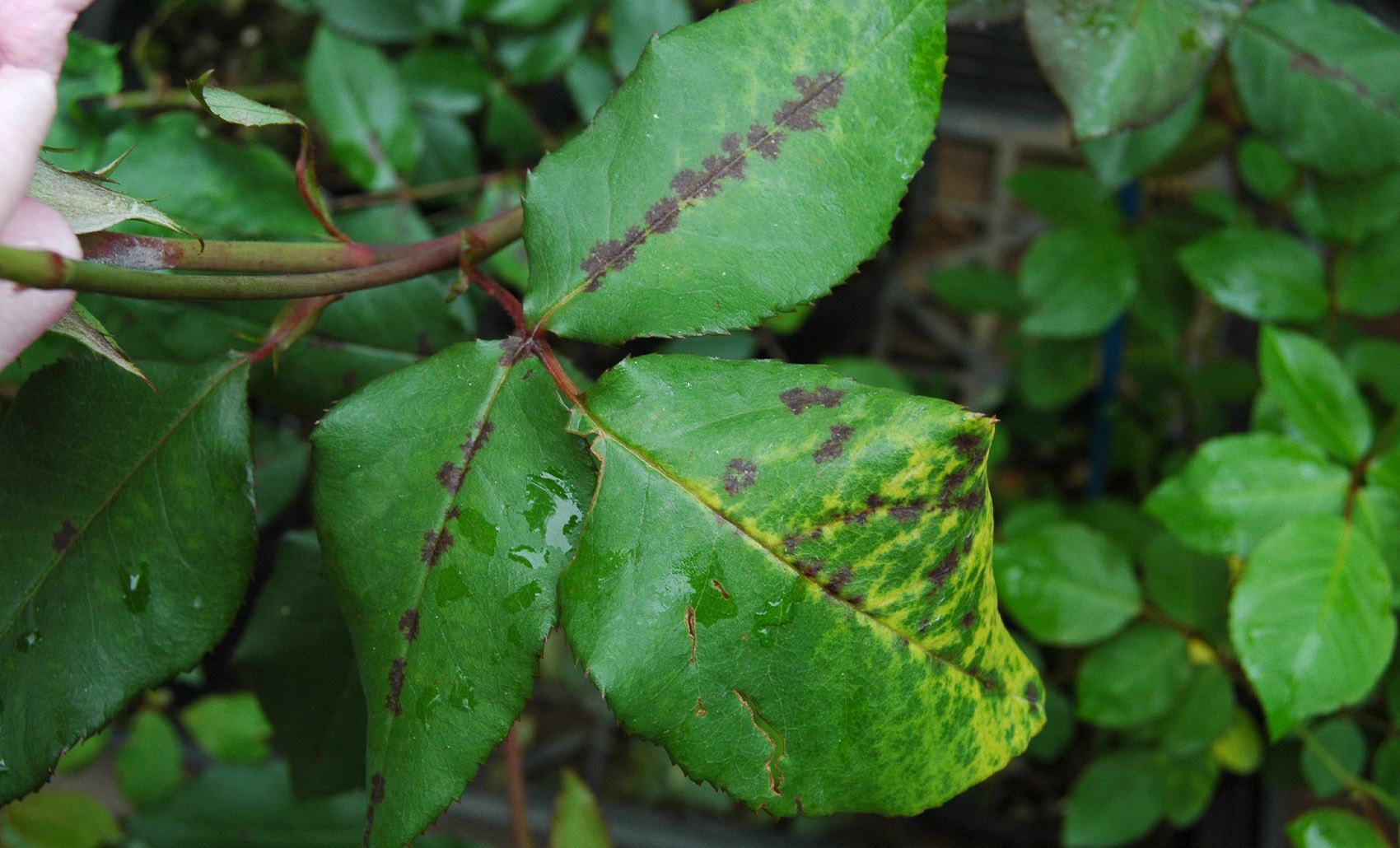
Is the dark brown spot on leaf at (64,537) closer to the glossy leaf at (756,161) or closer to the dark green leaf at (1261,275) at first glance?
the glossy leaf at (756,161)

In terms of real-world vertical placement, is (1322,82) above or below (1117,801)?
above

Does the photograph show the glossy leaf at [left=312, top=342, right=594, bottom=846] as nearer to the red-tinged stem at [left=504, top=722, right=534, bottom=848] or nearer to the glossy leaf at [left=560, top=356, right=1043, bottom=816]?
the glossy leaf at [left=560, top=356, right=1043, bottom=816]

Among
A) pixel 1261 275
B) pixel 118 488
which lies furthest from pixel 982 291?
pixel 118 488

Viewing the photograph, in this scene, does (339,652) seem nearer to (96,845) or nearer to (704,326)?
(704,326)

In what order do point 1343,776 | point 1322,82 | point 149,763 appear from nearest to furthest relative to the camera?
point 1322,82 < point 1343,776 < point 149,763

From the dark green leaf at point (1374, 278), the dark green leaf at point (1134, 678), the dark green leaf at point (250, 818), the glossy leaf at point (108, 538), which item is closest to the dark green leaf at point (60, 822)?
the dark green leaf at point (250, 818)

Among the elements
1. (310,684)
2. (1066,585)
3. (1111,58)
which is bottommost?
(1066,585)

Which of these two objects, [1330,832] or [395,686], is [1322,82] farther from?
[395,686]
